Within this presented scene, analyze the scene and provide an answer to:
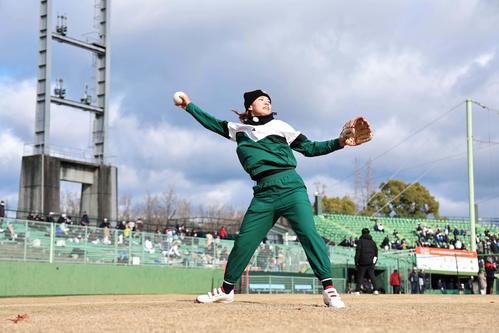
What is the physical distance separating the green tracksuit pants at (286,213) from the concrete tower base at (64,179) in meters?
26.7

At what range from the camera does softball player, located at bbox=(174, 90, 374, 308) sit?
761 cm

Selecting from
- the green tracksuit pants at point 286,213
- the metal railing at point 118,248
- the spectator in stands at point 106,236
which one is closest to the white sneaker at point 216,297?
the green tracksuit pants at point 286,213

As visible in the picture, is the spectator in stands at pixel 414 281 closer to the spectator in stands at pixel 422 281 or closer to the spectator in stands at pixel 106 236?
the spectator in stands at pixel 422 281

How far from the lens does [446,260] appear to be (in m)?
33.3

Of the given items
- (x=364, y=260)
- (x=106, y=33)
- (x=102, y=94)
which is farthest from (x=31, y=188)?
(x=364, y=260)

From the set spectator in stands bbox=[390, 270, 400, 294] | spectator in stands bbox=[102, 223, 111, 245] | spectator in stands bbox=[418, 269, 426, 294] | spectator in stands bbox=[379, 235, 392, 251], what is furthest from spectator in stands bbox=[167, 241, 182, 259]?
spectator in stands bbox=[379, 235, 392, 251]

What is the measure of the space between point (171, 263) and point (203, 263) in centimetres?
134

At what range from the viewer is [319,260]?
24.9ft

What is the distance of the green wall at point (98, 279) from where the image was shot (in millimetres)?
20328

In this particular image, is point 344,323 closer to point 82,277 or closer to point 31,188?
point 82,277

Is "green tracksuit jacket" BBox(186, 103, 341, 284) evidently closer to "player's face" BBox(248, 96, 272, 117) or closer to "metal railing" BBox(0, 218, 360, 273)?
"player's face" BBox(248, 96, 272, 117)

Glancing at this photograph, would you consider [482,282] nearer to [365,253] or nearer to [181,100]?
[365,253]

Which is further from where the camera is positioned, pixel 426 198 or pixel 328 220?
pixel 426 198

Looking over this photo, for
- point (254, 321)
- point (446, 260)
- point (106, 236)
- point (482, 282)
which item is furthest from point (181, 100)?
point (446, 260)
